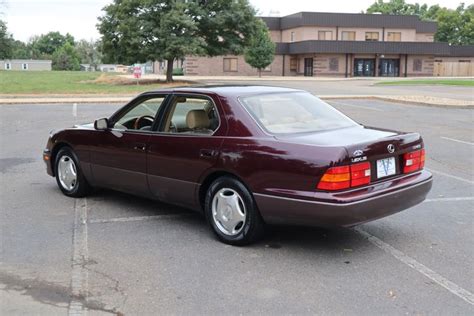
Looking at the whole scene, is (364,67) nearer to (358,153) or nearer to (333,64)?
(333,64)

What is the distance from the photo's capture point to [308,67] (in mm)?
64125

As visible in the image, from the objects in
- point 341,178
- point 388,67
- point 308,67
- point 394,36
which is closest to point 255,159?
point 341,178

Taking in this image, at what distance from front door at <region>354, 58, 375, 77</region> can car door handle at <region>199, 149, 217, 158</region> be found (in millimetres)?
60941

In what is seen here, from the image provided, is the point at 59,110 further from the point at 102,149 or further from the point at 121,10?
the point at 121,10

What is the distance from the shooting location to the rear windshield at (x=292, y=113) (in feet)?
17.0

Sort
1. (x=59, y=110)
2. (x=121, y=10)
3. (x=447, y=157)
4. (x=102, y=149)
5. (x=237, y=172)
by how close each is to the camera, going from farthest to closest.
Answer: (x=121, y=10) → (x=59, y=110) → (x=447, y=157) → (x=102, y=149) → (x=237, y=172)

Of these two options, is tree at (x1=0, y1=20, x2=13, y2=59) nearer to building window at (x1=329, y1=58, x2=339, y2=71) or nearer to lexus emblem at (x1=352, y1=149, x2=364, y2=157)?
building window at (x1=329, y1=58, x2=339, y2=71)

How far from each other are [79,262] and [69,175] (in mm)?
2468

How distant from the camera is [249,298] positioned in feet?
13.1

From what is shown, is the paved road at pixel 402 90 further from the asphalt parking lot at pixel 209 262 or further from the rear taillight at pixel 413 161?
the asphalt parking lot at pixel 209 262

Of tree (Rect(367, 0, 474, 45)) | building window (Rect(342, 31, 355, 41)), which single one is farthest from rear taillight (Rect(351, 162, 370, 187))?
tree (Rect(367, 0, 474, 45))

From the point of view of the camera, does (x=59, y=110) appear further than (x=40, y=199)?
Yes

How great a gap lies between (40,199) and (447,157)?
717 centimetres

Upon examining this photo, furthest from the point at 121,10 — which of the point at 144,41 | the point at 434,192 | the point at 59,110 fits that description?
the point at 434,192
